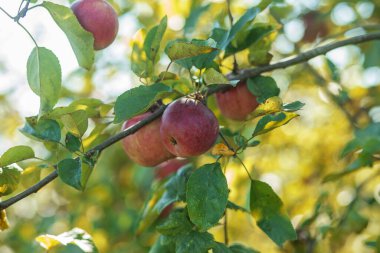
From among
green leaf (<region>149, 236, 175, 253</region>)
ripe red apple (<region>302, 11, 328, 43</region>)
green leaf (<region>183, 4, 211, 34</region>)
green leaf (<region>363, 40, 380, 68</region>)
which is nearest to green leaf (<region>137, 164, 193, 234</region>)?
green leaf (<region>149, 236, 175, 253</region>)

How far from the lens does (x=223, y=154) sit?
117 cm

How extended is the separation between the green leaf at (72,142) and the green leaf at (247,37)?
460mm

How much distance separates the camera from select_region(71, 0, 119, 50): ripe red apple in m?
1.24

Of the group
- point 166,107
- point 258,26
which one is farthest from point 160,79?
point 258,26

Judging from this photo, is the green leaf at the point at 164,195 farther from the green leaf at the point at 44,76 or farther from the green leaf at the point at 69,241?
the green leaf at the point at 44,76

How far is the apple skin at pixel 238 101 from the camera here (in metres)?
1.46

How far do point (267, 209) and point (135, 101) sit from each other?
0.39m

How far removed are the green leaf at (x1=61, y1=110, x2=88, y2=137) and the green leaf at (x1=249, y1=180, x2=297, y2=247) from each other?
1.35ft

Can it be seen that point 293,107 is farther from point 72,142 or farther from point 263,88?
point 72,142

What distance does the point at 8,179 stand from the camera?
125 cm

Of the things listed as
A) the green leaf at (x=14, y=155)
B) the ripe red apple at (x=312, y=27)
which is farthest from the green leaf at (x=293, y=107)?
the ripe red apple at (x=312, y=27)

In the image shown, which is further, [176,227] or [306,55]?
[306,55]

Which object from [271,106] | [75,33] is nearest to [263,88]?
[271,106]

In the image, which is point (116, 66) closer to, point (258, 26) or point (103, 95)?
point (103, 95)
